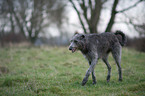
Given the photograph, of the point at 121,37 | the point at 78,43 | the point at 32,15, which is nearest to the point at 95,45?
the point at 78,43

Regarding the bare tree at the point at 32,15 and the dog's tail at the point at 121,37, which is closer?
the dog's tail at the point at 121,37

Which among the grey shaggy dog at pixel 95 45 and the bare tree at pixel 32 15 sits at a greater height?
the bare tree at pixel 32 15

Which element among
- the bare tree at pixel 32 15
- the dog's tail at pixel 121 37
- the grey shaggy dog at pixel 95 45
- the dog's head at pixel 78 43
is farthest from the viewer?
the bare tree at pixel 32 15

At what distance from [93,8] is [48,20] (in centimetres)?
1719

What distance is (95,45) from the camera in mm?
7199

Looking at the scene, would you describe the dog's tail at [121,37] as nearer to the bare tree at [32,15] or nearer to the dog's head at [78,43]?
the dog's head at [78,43]

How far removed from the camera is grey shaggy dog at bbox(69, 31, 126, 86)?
6692mm

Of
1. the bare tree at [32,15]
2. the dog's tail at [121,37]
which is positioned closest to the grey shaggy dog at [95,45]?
the dog's tail at [121,37]

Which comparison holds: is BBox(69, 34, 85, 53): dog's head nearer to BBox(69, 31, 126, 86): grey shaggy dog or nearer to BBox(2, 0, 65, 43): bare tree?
BBox(69, 31, 126, 86): grey shaggy dog

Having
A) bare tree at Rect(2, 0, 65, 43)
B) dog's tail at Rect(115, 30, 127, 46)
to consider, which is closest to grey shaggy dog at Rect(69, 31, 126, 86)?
dog's tail at Rect(115, 30, 127, 46)

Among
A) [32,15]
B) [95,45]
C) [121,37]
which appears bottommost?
[95,45]

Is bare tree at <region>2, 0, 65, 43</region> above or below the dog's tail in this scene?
above

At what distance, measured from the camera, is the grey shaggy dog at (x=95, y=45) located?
22.0 feet

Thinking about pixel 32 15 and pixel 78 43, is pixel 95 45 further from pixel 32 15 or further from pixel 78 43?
pixel 32 15
